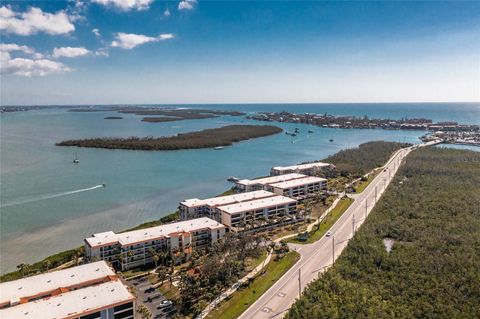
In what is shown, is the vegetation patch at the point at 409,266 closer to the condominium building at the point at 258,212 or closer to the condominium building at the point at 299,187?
the condominium building at the point at 258,212

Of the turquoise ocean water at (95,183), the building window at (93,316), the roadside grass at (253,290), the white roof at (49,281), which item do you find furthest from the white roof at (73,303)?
the turquoise ocean water at (95,183)

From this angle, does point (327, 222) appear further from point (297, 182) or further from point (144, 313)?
point (144, 313)

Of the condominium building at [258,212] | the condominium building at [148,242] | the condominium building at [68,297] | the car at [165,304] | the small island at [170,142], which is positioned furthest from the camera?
the small island at [170,142]

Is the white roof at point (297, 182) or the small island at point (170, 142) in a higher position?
the small island at point (170, 142)

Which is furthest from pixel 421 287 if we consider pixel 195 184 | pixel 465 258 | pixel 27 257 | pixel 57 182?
pixel 57 182

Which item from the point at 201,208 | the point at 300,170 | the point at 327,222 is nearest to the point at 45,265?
the point at 201,208
